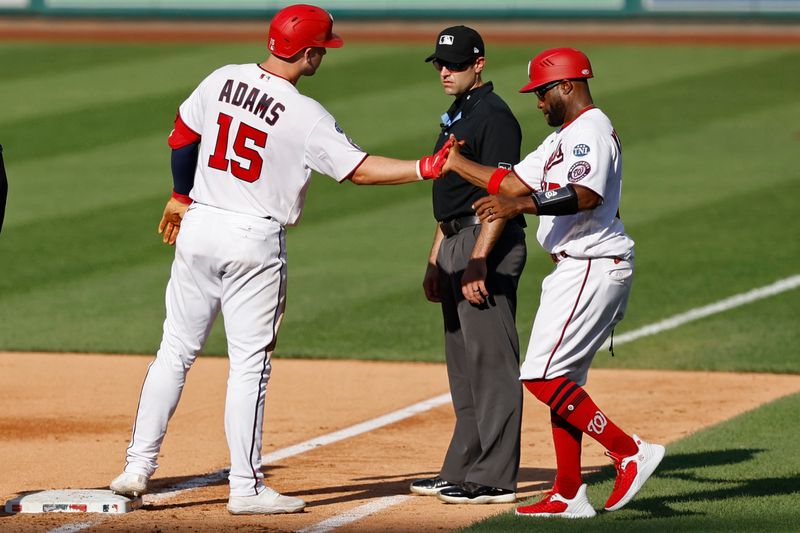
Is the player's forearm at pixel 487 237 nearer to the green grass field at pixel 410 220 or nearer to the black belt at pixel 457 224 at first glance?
the black belt at pixel 457 224

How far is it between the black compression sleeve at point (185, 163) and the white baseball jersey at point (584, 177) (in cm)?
140

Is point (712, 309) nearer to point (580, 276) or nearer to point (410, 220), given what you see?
point (410, 220)

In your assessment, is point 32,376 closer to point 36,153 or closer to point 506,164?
point 506,164

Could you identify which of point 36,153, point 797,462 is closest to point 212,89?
point 797,462

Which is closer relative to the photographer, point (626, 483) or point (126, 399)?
point (626, 483)

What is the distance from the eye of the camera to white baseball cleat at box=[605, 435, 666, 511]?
19.0 feet

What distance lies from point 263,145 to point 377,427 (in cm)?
267

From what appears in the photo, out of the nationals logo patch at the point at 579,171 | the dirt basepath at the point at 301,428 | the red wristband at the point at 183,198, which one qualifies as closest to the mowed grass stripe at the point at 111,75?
the dirt basepath at the point at 301,428

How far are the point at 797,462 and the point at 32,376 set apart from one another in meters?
5.14

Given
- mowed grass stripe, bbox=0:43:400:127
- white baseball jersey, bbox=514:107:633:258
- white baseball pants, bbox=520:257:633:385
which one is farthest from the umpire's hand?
mowed grass stripe, bbox=0:43:400:127

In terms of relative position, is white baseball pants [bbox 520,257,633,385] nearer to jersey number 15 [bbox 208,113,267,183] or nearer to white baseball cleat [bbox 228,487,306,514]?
white baseball cleat [bbox 228,487,306,514]

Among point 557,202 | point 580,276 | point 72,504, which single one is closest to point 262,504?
point 72,504

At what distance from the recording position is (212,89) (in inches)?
239

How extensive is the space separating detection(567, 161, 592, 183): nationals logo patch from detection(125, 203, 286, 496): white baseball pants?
4.10ft
